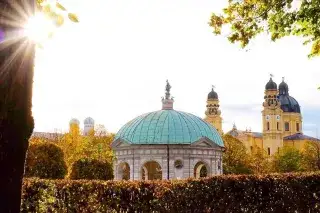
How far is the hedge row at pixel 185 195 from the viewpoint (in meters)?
13.5

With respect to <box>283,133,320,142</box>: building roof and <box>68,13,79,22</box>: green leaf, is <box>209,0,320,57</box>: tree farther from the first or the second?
<box>283,133,320,142</box>: building roof

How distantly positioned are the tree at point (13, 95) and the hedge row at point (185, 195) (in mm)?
10393

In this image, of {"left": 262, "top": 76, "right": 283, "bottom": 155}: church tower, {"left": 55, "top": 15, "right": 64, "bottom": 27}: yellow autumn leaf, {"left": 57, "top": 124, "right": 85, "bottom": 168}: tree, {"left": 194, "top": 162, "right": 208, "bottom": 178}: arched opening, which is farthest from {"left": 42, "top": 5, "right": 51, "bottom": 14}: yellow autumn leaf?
{"left": 262, "top": 76, "right": 283, "bottom": 155}: church tower

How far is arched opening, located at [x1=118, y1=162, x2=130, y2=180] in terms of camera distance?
3326 centimetres

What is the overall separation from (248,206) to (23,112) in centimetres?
1066

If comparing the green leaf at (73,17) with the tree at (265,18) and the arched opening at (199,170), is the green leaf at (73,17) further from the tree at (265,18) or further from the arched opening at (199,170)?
the arched opening at (199,170)

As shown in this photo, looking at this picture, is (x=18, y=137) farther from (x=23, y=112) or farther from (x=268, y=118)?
(x=268, y=118)

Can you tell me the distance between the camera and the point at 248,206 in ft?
44.4

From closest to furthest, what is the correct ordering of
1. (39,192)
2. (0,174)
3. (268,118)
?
(0,174) → (39,192) → (268,118)

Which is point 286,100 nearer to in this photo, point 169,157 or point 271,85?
point 271,85

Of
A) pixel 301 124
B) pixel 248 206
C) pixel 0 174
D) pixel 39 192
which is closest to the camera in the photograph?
pixel 0 174

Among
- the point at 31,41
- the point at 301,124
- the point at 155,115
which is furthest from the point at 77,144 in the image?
the point at 301,124

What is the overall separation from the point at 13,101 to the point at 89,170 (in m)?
20.9

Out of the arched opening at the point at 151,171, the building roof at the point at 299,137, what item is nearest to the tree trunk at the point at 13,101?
the arched opening at the point at 151,171
